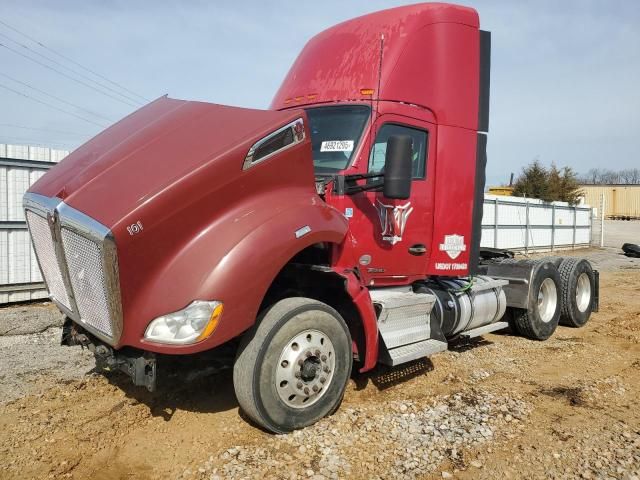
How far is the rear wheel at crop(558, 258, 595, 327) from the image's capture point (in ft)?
25.2

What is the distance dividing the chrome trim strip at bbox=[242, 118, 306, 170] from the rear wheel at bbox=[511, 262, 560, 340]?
14.4 ft

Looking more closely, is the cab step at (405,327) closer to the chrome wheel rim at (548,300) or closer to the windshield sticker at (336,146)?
the windshield sticker at (336,146)

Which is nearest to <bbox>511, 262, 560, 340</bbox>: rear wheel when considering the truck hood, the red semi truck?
the red semi truck

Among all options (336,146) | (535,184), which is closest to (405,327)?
(336,146)

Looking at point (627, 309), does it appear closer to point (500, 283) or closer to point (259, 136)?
point (500, 283)

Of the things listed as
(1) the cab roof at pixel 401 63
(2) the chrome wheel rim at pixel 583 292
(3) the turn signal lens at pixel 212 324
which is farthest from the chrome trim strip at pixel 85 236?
(2) the chrome wheel rim at pixel 583 292

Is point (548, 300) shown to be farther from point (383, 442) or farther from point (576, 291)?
point (383, 442)

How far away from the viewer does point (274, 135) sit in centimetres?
382

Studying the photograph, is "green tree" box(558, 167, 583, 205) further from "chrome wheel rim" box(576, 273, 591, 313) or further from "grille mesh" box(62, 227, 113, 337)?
"grille mesh" box(62, 227, 113, 337)

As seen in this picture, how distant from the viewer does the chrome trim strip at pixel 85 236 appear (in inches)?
123

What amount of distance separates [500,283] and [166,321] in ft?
15.4

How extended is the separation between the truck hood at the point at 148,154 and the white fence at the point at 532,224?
14331mm

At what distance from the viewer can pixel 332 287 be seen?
170 inches

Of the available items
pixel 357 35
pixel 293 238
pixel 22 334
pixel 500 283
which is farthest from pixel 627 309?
pixel 22 334
